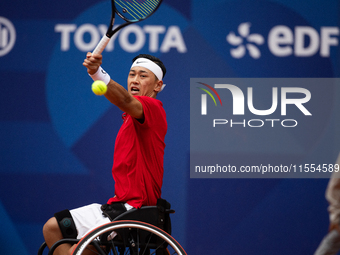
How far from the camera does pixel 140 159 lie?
6.04ft

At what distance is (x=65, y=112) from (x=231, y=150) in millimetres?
1389

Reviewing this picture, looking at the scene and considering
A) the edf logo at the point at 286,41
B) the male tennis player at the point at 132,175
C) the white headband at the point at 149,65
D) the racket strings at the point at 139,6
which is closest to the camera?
the male tennis player at the point at 132,175

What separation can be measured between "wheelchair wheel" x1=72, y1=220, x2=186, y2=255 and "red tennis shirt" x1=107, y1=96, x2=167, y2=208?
0.12 m

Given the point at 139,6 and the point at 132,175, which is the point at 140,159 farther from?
the point at 139,6

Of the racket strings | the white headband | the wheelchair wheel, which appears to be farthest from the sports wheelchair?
the racket strings

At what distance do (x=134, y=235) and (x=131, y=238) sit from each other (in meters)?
0.02

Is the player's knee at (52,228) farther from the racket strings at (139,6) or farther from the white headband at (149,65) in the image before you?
the racket strings at (139,6)

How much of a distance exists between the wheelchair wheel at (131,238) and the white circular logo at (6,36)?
82.8 inches

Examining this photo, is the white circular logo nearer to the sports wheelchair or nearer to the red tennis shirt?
the red tennis shirt

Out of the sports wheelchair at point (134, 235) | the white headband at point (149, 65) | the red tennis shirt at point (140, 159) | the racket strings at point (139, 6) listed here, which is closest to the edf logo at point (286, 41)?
the white headband at point (149, 65)

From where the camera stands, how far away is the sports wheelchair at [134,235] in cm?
165

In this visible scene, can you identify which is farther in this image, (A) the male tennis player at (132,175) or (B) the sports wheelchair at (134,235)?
(A) the male tennis player at (132,175)

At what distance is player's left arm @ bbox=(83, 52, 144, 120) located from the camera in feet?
5.15

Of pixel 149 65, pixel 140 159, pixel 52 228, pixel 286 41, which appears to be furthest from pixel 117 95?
pixel 286 41
